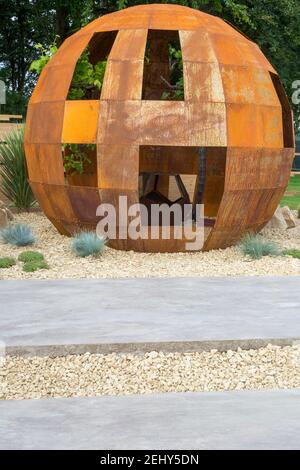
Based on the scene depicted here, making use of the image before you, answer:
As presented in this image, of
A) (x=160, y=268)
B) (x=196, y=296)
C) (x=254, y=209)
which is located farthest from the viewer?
(x=254, y=209)

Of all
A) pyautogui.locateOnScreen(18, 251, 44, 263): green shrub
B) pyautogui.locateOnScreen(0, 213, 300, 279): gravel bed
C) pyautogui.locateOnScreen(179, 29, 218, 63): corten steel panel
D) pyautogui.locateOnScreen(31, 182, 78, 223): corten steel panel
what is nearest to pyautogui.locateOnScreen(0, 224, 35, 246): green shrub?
pyautogui.locateOnScreen(0, 213, 300, 279): gravel bed

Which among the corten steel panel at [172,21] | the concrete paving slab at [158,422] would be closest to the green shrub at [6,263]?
the corten steel panel at [172,21]

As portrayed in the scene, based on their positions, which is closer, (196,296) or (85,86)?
(196,296)

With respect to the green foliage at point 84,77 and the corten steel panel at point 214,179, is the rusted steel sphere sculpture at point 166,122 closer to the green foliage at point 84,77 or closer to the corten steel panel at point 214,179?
the green foliage at point 84,77

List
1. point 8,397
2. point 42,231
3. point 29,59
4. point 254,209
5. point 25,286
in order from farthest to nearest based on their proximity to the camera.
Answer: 1. point 29,59
2. point 42,231
3. point 254,209
4. point 25,286
5. point 8,397

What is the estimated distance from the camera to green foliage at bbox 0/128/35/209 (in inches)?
488

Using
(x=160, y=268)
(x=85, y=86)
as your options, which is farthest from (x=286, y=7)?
(x=160, y=268)

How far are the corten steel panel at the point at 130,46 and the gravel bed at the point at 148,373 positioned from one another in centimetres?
487

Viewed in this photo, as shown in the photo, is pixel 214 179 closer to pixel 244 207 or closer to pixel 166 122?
pixel 244 207

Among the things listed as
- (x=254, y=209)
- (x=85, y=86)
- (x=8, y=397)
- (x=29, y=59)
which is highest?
(x=29, y=59)

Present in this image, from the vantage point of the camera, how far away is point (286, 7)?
18953 mm

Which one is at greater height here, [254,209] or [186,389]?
[254,209]

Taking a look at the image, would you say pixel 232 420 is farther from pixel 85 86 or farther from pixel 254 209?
pixel 85 86

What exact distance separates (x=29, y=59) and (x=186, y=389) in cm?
2619
